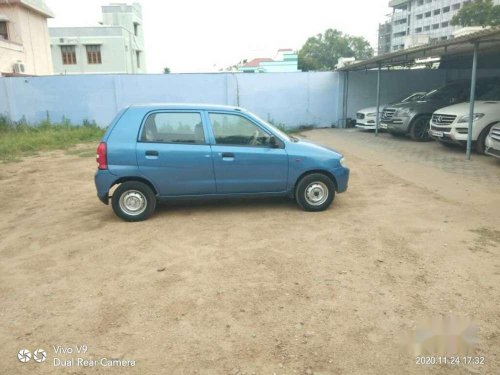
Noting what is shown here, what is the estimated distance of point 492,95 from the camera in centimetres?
1120

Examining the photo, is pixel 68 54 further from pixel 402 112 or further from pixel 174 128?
Result: pixel 174 128

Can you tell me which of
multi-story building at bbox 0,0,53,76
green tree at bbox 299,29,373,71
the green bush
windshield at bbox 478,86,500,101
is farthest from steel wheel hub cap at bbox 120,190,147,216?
green tree at bbox 299,29,373,71

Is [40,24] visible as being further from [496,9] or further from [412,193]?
[496,9]

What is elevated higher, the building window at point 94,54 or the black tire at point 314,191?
the building window at point 94,54

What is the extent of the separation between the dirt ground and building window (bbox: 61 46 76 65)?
39.1 m

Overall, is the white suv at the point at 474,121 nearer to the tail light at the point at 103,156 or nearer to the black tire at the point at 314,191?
the black tire at the point at 314,191

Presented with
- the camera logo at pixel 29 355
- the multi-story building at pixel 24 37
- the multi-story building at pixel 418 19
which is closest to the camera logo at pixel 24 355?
the camera logo at pixel 29 355

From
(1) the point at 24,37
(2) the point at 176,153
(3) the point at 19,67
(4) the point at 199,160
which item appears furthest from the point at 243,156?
(1) the point at 24,37

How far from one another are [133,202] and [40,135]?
11.8m

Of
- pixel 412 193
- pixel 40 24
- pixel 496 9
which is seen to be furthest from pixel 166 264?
pixel 496 9

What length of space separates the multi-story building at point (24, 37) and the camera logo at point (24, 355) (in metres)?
25.0

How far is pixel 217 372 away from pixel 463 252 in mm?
3109

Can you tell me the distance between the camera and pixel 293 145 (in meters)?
5.98

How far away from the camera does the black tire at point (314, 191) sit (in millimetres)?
6020
